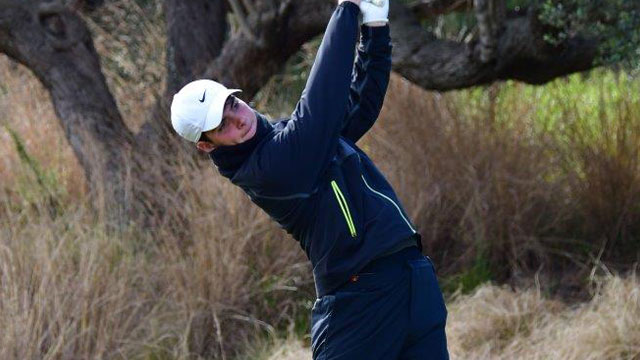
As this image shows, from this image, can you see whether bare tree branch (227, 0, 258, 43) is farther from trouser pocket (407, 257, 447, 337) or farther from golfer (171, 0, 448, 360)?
trouser pocket (407, 257, 447, 337)

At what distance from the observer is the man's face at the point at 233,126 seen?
3.39 metres

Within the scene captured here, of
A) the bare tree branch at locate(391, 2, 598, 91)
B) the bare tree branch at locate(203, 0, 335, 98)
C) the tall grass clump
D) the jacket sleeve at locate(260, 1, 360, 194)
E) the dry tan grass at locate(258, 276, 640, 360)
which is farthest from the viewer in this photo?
the bare tree branch at locate(203, 0, 335, 98)

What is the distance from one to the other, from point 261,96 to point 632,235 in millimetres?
2952

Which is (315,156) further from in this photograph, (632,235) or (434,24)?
(434,24)

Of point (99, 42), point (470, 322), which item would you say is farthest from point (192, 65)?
point (470, 322)

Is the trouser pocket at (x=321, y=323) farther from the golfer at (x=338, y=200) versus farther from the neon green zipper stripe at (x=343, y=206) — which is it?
the neon green zipper stripe at (x=343, y=206)

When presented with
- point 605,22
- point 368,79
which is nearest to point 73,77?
point 605,22

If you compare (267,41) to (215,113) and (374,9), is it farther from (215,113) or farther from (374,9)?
(215,113)

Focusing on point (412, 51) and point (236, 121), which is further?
point (412, 51)

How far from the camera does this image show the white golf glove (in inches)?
139

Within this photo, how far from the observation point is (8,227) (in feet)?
21.3

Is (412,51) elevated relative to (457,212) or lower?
elevated

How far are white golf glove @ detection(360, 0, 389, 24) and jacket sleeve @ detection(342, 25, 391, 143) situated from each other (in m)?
0.07

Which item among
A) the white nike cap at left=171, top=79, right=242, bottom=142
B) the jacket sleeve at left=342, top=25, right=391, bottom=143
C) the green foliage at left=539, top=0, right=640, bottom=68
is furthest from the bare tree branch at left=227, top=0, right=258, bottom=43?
the white nike cap at left=171, top=79, right=242, bottom=142
